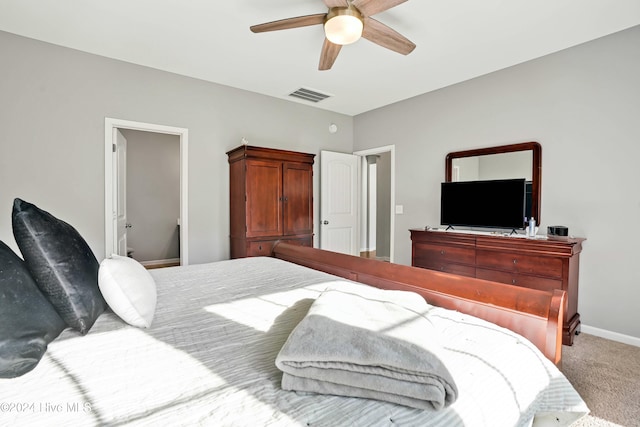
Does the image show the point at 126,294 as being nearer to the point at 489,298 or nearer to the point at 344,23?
the point at 489,298

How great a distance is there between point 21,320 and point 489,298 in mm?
1636

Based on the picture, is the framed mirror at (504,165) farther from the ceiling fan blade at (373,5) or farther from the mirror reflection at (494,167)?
the ceiling fan blade at (373,5)

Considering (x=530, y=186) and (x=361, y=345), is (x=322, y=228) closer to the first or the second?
(x=530, y=186)

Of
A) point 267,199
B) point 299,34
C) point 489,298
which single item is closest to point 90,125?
point 267,199

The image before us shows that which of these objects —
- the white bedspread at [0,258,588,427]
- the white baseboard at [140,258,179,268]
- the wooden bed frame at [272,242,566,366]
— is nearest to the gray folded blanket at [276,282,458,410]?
the white bedspread at [0,258,588,427]

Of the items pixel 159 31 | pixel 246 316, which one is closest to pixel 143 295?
pixel 246 316

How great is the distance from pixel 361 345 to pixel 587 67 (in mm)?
3588

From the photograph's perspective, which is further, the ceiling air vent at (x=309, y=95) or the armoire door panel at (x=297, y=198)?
the ceiling air vent at (x=309, y=95)

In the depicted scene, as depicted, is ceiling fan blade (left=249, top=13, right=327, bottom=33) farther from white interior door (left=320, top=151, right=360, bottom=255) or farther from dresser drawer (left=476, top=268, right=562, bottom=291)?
dresser drawer (left=476, top=268, right=562, bottom=291)

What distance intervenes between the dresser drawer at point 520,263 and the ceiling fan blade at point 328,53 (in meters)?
2.35

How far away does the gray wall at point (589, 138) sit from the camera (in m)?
2.67

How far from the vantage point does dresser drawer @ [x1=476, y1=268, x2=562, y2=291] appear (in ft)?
8.88

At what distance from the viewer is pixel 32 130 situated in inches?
114

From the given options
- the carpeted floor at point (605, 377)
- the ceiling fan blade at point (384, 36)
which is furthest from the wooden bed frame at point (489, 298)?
the ceiling fan blade at point (384, 36)
